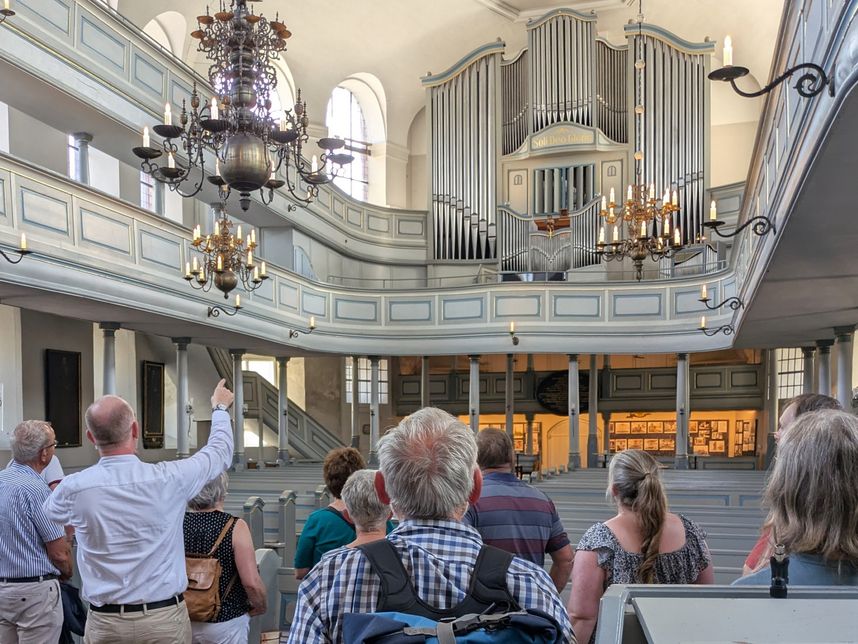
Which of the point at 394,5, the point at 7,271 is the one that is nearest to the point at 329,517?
the point at 7,271

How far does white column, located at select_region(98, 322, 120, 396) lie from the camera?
40.7 feet

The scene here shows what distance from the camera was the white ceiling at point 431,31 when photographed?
19469mm

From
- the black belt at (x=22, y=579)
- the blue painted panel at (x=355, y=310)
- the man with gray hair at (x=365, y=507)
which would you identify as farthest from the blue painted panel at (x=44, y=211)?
the blue painted panel at (x=355, y=310)

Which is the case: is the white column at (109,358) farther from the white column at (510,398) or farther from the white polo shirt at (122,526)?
the white polo shirt at (122,526)

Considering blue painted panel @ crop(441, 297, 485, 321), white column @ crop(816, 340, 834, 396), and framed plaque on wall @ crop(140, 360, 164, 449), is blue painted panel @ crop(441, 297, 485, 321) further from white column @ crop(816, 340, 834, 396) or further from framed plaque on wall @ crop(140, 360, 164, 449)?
white column @ crop(816, 340, 834, 396)

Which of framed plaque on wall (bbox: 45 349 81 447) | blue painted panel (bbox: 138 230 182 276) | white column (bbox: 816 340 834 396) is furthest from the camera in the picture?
white column (bbox: 816 340 834 396)

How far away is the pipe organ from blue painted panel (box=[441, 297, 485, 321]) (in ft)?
6.95

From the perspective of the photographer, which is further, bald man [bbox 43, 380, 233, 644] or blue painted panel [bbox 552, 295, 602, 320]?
blue painted panel [bbox 552, 295, 602, 320]

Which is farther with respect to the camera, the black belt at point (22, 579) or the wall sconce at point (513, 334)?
the wall sconce at point (513, 334)

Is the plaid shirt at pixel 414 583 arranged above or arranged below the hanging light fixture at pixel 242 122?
below

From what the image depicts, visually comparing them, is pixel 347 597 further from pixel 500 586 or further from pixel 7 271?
pixel 7 271

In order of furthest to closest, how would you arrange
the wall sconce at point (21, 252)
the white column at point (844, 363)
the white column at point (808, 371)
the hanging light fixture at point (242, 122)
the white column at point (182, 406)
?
the white column at point (808, 371)
the white column at point (182, 406)
the white column at point (844, 363)
the wall sconce at point (21, 252)
the hanging light fixture at point (242, 122)

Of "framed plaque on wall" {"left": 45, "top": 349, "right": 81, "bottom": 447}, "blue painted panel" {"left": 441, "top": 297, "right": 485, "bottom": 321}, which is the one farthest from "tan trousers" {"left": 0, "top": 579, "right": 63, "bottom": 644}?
"blue painted panel" {"left": 441, "top": 297, "right": 485, "bottom": 321}

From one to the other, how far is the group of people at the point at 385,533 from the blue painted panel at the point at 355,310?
1405 cm
